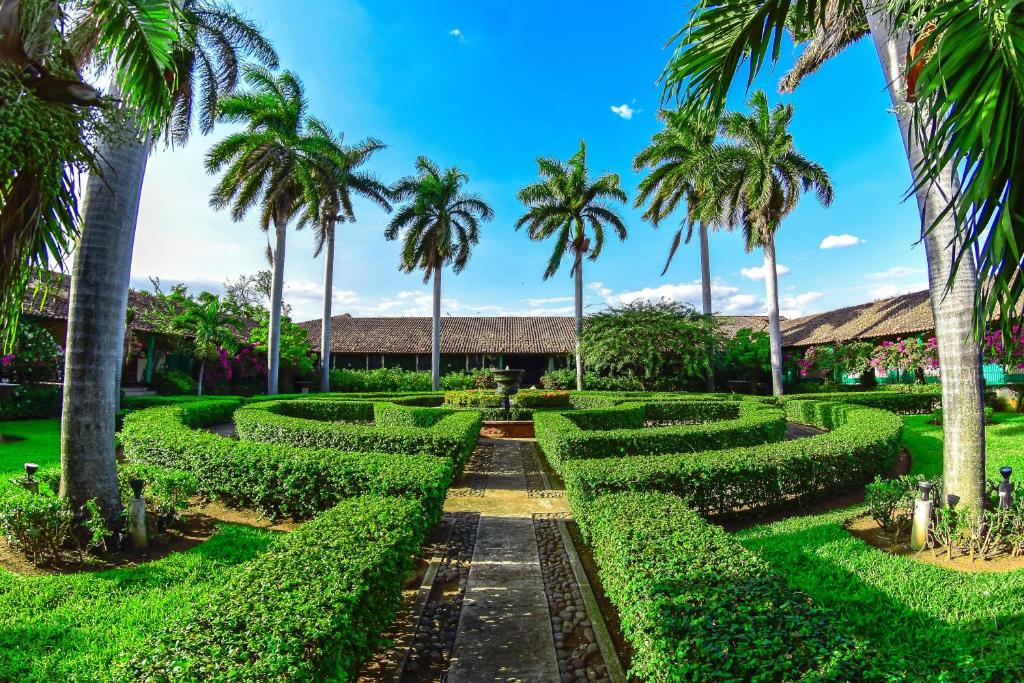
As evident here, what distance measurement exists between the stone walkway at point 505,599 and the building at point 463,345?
23547 mm

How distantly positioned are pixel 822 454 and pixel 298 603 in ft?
24.5

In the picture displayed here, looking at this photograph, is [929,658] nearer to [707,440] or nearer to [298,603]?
[298,603]

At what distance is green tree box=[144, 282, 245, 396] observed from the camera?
75.1ft

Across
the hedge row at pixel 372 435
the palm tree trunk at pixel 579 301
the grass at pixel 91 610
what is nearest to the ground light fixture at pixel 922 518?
the hedge row at pixel 372 435

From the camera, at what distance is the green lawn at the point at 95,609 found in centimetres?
328

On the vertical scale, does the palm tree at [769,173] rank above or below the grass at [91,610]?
above

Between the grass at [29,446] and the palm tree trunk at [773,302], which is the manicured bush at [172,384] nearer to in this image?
the grass at [29,446]

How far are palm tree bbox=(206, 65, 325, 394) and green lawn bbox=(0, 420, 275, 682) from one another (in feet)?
59.7

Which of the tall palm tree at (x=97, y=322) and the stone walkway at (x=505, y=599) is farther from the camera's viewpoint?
the tall palm tree at (x=97, y=322)

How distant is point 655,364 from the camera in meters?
24.9

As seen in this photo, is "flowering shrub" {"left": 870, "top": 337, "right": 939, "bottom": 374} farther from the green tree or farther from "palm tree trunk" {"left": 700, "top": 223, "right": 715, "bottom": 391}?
the green tree

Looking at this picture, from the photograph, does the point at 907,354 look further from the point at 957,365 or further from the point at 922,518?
the point at 922,518

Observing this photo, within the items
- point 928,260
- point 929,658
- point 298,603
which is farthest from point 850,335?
point 298,603

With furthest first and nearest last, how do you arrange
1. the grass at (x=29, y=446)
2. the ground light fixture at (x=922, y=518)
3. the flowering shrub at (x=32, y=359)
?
the flowering shrub at (x=32, y=359) < the grass at (x=29, y=446) < the ground light fixture at (x=922, y=518)
